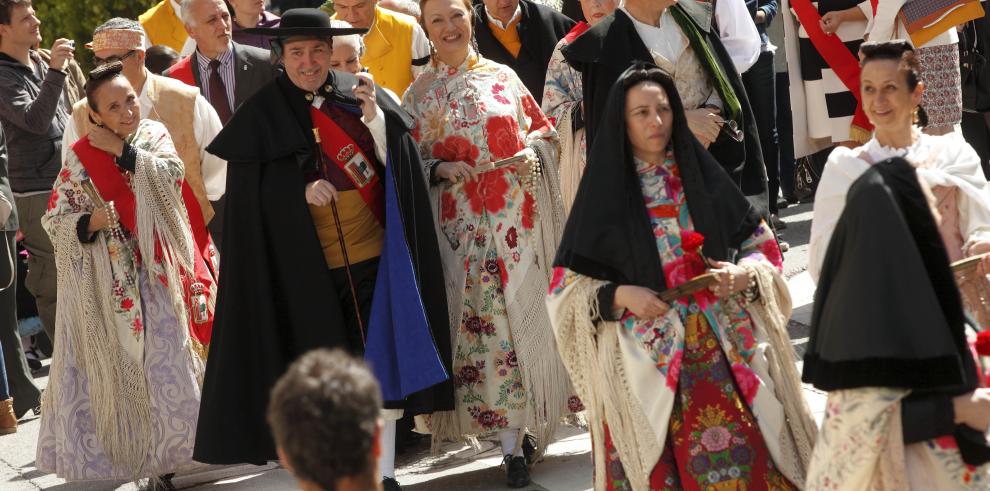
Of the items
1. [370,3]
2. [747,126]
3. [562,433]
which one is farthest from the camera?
[370,3]

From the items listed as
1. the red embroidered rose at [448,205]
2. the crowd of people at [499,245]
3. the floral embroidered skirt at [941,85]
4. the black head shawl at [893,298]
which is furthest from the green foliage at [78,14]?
the black head shawl at [893,298]

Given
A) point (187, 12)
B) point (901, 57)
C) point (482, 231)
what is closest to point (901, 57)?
point (901, 57)

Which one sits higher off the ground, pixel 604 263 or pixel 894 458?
pixel 604 263

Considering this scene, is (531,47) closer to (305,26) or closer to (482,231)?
(482,231)

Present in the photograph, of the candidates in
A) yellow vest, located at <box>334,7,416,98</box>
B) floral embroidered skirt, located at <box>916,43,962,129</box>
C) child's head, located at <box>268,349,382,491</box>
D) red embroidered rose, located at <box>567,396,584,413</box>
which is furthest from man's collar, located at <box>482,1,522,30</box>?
child's head, located at <box>268,349,382,491</box>

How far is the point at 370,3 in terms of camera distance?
784 cm

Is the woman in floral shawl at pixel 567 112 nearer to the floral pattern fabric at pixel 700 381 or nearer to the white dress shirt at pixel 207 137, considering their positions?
the floral pattern fabric at pixel 700 381

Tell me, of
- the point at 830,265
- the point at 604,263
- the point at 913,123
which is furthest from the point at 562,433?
the point at 830,265

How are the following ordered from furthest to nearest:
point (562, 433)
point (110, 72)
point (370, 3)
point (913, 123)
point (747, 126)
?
point (370, 3) → point (562, 433) → point (110, 72) → point (747, 126) → point (913, 123)

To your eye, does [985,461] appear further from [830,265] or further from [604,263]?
[604,263]

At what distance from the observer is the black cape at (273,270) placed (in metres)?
5.96

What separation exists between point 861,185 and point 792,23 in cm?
518

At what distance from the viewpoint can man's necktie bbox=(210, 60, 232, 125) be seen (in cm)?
820

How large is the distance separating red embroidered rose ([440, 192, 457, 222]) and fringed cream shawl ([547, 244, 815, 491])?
5.06 feet
